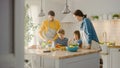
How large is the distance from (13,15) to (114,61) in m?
4.28

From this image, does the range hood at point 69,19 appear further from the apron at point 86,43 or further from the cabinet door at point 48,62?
the cabinet door at point 48,62

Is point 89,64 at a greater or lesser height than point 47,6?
lesser

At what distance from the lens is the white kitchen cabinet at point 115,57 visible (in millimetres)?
4610

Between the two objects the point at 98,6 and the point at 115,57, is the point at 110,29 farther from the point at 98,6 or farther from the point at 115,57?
the point at 115,57

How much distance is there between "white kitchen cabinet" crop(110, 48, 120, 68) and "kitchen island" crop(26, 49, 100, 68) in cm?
161

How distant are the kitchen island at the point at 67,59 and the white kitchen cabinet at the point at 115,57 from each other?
1.61 m

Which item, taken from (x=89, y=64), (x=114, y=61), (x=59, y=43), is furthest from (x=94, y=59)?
(x=114, y=61)

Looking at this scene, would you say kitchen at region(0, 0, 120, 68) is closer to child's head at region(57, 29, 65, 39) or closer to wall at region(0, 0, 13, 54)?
child's head at region(57, 29, 65, 39)

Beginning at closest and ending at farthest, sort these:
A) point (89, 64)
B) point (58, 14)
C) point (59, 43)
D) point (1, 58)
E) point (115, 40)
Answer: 1. point (1, 58)
2. point (89, 64)
3. point (59, 43)
4. point (115, 40)
5. point (58, 14)

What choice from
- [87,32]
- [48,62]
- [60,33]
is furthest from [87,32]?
Result: [48,62]

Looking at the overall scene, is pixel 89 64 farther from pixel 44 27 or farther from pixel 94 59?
pixel 44 27

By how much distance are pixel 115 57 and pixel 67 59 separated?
241 centimetres

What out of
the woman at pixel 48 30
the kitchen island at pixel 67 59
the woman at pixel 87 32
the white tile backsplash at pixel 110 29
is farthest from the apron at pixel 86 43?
the white tile backsplash at pixel 110 29

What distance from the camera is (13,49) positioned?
72 centimetres
